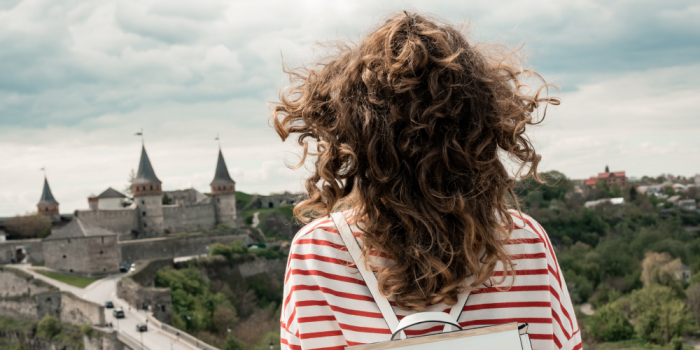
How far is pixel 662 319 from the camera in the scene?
35969mm

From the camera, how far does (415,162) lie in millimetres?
1336

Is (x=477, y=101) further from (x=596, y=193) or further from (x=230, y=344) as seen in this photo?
(x=596, y=193)

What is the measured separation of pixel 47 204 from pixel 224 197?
42.7ft

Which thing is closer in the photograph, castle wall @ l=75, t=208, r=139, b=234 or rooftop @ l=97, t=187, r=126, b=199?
castle wall @ l=75, t=208, r=139, b=234

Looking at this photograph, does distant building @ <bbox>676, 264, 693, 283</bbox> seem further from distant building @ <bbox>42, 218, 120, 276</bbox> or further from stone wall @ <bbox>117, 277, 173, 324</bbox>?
distant building @ <bbox>42, 218, 120, 276</bbox>

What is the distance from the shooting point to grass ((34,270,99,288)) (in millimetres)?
28469

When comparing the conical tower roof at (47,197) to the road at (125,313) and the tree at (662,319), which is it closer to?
the road at (125,313)

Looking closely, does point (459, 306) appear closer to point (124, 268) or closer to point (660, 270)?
point (124, 268)

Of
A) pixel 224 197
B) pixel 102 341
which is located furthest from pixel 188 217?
pixel 102 341

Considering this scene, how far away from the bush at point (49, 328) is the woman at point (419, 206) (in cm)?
2669

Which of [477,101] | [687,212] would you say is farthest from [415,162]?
[687,212]

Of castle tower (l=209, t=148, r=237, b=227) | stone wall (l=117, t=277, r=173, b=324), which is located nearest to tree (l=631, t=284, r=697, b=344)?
stone wall (l=117, t=277, r=173, b=324)

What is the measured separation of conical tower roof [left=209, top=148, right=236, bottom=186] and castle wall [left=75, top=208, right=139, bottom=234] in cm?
744

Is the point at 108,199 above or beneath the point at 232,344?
above
